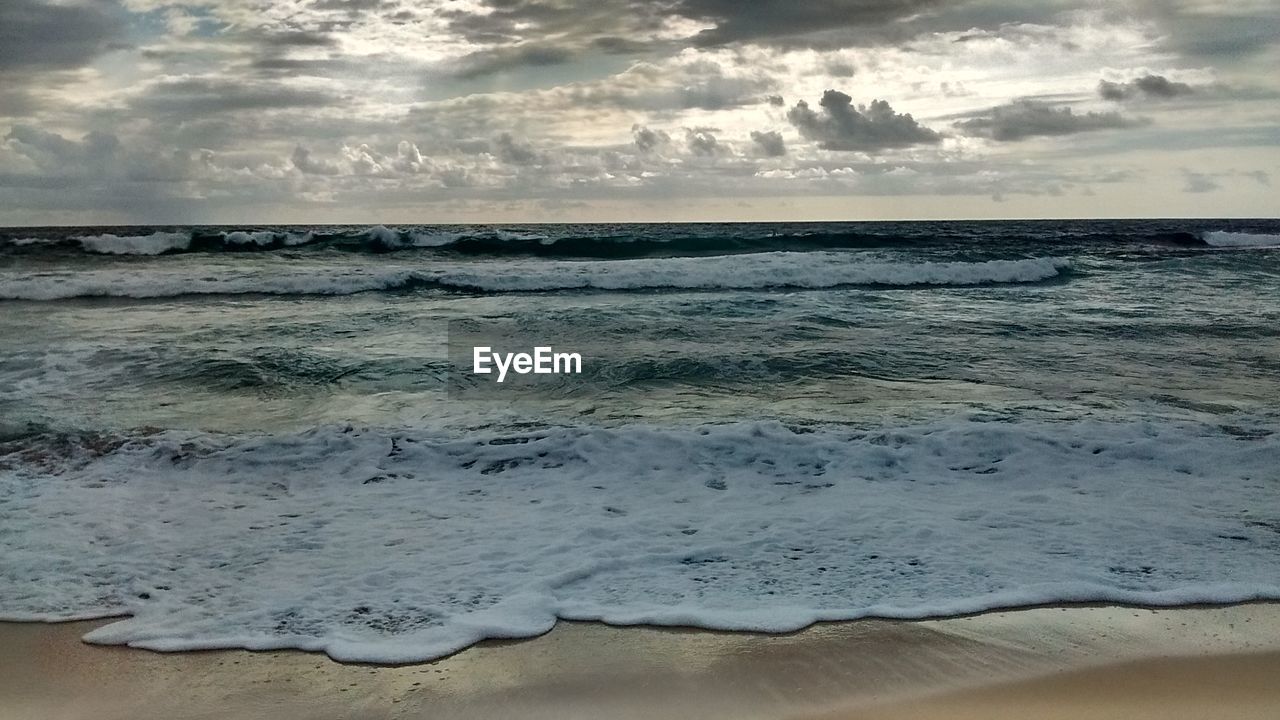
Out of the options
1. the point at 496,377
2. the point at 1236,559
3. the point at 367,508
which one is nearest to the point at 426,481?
the point at 367,508

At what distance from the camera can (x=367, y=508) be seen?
18.6ft

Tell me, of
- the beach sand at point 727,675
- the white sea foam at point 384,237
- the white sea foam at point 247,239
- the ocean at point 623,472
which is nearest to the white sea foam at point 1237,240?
the ocean at point 623,472

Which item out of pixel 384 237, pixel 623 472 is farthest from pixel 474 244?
pixel 623 472

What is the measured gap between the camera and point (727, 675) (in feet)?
11.6

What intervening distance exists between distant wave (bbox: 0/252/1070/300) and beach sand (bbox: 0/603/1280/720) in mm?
15183

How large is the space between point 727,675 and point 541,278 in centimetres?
1665

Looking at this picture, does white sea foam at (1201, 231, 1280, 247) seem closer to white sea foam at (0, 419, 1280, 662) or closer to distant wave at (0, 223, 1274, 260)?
distant wave at (0, 223, 1274, 260)

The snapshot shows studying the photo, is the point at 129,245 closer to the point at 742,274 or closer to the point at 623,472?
the point at 742,274

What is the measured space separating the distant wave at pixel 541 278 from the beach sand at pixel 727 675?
→ 1518 centimetres

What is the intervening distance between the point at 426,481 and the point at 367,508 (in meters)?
0.63

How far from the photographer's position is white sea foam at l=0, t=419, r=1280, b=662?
4.20 meters

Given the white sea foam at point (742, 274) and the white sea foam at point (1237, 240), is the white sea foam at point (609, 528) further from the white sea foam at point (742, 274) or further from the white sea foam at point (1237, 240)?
the white sea foam at point (1237, 240)

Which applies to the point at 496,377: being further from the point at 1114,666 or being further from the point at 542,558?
the point at 1114,666

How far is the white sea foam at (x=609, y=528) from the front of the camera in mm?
4195
